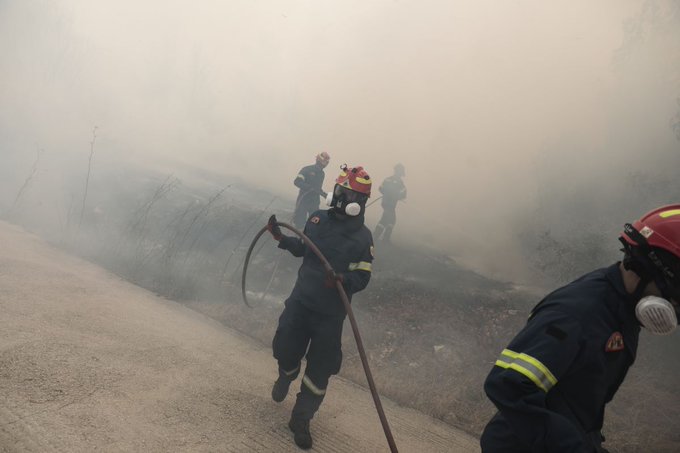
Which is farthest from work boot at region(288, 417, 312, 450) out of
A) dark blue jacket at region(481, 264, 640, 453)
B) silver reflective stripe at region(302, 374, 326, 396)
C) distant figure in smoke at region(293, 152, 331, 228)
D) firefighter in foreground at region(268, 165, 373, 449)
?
distant figure in smoke at region(293, 152, 331, 228)

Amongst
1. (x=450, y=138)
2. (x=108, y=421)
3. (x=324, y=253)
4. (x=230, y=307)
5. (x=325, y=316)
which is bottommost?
(x=230, y=307)

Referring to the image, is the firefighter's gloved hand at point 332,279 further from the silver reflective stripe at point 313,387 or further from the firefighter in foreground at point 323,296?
the silver reflective stripe at point 313,387

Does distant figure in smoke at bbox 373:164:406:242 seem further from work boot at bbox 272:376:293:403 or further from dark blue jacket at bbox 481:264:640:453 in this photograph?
dark blue jacket at bbox 481:264:640:453

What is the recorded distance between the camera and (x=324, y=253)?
347 centimetres

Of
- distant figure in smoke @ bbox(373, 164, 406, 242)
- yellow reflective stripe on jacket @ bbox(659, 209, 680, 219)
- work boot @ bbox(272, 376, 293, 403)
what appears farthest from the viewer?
distant figure in smoke @ bbox(373, 164, 406, 242)

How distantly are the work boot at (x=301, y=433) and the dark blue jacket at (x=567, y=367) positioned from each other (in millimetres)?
1779

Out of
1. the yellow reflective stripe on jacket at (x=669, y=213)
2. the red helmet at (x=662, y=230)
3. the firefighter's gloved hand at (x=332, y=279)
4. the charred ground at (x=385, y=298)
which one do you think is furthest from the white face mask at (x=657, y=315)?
the charred ground at (x=385, y=298)

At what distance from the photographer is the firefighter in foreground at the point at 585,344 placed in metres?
1.58

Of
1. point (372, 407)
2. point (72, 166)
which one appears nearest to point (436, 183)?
point (72, 166)

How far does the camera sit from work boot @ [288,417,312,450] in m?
3.22

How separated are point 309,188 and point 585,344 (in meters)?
6.78

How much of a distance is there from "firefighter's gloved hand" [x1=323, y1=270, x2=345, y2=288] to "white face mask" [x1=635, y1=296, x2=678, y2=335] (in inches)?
71.3

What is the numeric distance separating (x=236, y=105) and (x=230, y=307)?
16.8 metres

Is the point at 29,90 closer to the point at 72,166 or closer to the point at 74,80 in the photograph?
the point at 74,80
